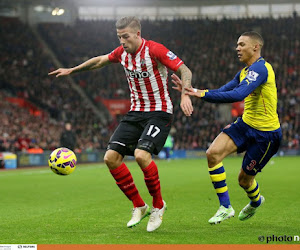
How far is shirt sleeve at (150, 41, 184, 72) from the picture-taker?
22.7 feet

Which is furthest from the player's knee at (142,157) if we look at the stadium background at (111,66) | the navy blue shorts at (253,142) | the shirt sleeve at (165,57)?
the stadium background at (111,66)

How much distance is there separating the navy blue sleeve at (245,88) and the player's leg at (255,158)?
77cm

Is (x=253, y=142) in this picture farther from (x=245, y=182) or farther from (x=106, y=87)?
(x=106, y=87)

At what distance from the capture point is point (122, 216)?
8297 mm

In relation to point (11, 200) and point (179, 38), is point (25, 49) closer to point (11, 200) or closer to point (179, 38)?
point (179, 38)

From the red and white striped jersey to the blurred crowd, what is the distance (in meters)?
23.9

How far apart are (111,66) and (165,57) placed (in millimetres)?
→ 33928

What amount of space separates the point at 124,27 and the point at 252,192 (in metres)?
2.82

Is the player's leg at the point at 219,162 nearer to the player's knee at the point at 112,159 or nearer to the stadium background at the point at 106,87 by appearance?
the player's knee at the point at 112,159

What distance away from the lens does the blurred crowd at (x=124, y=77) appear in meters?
36.2

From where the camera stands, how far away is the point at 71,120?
35.3 metres

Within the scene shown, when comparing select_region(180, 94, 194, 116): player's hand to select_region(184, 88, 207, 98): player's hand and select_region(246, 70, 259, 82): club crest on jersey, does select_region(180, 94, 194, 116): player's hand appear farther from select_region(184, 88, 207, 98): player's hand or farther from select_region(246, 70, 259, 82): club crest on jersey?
select_region(246, 70, 259, 82): club crest on jersey

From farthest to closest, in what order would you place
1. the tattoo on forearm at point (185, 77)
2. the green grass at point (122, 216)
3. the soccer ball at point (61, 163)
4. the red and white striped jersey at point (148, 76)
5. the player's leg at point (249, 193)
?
the soccer ball at point (61, 163)
the player's leg at point (249, 193)
the red and white striped jersey at point (148, 76)
the tattoo on forearm at point (185, 77)
the green grass at point (122, 216)

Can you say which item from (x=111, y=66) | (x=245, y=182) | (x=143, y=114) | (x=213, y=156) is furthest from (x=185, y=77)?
(x=111, y=66)
